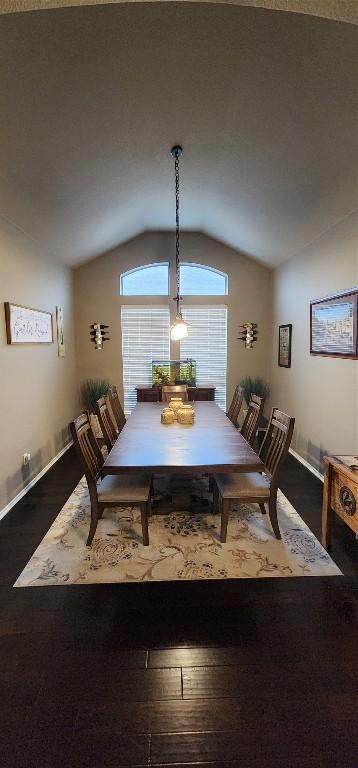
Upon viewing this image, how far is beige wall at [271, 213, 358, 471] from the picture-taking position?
3.12m

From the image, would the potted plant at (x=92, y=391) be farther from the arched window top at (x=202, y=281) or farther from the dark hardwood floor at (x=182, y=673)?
the dark hardwood floor at (x=182, y=673)

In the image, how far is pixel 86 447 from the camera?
2598 mm

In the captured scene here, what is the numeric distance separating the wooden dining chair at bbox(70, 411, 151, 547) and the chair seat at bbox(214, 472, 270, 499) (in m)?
0.56

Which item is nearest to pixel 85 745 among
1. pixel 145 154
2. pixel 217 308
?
pixel 145 154

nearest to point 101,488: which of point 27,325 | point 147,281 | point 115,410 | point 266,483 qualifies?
point 266,483

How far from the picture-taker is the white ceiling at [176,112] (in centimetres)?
177

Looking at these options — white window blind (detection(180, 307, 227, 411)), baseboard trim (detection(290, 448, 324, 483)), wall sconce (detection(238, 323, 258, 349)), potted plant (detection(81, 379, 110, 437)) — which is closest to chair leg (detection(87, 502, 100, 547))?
baseboard trim (detection(290, 448, 324, 483))

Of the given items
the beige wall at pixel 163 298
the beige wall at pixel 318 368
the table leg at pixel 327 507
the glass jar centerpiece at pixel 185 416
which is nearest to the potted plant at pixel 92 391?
the beige wall at pixel 163 298

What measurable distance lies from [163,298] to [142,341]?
768 mm

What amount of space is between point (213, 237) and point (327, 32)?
12.9 ft

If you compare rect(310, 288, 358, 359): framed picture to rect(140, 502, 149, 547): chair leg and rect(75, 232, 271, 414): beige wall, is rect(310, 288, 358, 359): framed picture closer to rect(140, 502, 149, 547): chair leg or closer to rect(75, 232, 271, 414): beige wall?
rect(75, 232, 271, 414): beige wall

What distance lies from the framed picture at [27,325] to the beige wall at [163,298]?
4.63ft

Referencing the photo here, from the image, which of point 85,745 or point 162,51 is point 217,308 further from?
point 85,745

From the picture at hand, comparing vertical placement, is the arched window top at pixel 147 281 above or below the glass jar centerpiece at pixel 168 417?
above
